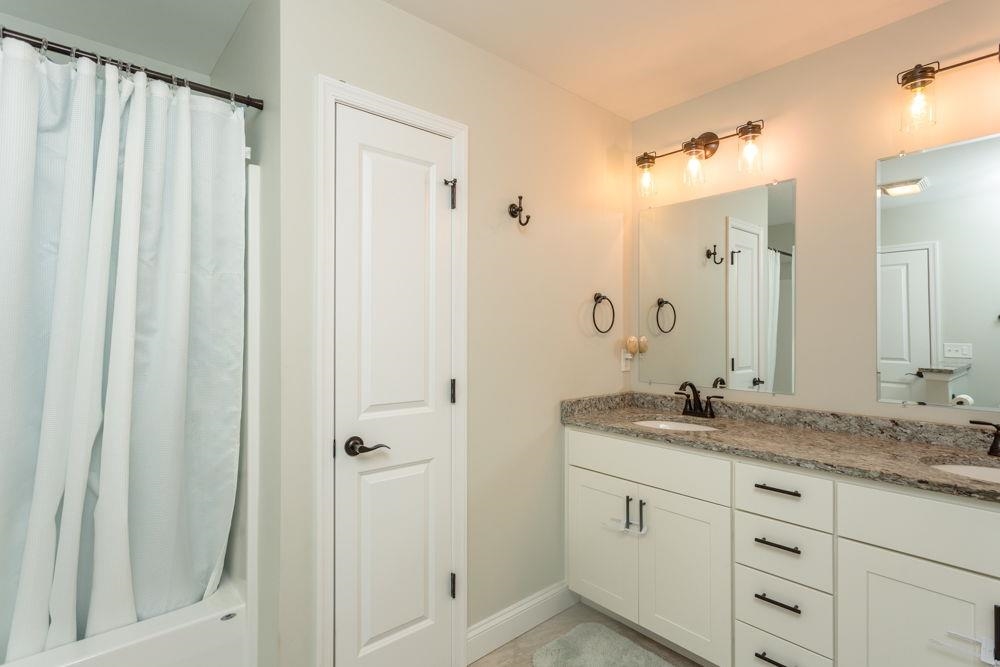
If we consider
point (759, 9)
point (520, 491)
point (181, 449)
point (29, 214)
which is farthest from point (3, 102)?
point (759, 9)

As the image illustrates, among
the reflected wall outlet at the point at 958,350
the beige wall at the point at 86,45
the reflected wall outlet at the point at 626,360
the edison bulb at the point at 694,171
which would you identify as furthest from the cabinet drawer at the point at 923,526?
the beige wall at the point at 86,45

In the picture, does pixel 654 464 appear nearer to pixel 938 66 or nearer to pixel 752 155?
pixel 752 155

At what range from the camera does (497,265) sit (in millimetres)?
2141

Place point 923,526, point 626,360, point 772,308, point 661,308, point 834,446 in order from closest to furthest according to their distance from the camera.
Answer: point 923,526 → point 834,446 → point 772,308 → point 661,308 → point 626,360

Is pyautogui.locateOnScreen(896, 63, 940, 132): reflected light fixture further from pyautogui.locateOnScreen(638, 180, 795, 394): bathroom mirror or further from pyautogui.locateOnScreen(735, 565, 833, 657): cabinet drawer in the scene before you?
pyautogui.locateOnScreen(735, 565, 833, 657): cabinet drawer

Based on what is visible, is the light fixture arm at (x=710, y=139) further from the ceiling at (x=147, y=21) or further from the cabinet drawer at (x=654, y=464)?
the ceiling at (x=147, y=21)

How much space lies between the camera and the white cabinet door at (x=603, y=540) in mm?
2098

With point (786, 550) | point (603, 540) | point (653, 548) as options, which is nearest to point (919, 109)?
→ point (786, 550)

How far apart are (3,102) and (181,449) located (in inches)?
44.3

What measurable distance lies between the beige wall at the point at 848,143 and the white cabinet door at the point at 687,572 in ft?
2.48

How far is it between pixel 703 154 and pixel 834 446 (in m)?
1.51

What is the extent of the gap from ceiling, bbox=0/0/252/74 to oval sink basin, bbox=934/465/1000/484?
2.93m

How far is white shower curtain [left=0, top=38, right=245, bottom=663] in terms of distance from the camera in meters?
1.38

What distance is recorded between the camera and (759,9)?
5.96ft
